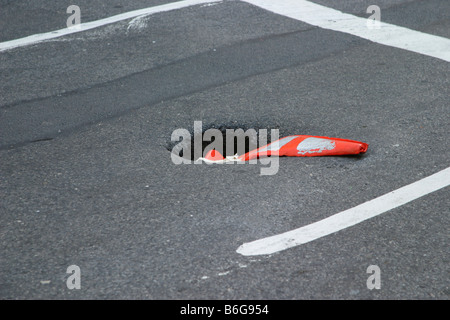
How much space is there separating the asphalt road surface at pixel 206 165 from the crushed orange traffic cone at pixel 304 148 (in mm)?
105

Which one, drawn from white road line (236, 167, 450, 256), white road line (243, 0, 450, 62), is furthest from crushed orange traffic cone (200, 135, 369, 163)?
white road line (243, 0, 450, 62)

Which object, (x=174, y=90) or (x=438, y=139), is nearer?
(x=438, y=139)

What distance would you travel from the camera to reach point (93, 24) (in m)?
7.87

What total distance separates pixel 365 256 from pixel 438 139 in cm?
193

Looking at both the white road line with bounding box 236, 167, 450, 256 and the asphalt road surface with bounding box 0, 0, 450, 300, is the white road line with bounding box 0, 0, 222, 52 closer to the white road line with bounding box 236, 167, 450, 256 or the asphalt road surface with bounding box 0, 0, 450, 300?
the asphalt road surface with bounding box 0, 0, 450, 300

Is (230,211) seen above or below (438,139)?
below

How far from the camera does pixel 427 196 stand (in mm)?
4027

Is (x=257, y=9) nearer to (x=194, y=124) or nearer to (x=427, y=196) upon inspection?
(x=194, y=124)

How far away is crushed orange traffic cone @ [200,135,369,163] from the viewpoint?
4645 mm

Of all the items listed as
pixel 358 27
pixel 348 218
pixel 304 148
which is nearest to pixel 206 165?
pixel 304 148

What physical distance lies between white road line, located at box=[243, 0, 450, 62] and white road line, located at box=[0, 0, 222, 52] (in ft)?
3.83

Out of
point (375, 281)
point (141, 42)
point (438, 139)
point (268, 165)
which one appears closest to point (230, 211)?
point (268, 165)

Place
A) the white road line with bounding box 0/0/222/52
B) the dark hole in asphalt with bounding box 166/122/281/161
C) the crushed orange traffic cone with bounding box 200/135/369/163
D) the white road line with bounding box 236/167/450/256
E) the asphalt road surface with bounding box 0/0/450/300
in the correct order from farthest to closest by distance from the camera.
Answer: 1. the white road line with bounding box 0/0/222/52
2. the dark hole in asphalt with bounding box 166/122/281/161
3. the crushed orange traffic cone with bounding box 200/135/369/163
4. the white road line with bounding box 236/167/450/256
5. the asphalt road surface with bounding box 0/0/450/300

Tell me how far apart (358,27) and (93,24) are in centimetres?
380
